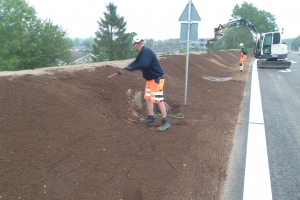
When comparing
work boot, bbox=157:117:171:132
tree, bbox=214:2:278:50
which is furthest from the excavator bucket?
tree, bbox=214:2:278:50

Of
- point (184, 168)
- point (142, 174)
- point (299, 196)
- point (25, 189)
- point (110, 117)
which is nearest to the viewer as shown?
point (25, 189)

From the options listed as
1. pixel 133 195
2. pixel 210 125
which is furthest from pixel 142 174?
pixel 210 125

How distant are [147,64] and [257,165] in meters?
2.55

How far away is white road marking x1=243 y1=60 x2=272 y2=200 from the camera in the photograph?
322cm

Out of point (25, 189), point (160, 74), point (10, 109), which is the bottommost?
point (25, 189)

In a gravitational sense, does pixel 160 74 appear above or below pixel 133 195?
above

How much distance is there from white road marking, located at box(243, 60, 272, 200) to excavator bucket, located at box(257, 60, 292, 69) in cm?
1383

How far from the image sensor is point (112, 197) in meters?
2.92

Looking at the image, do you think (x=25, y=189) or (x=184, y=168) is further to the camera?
(x=184, y=168)

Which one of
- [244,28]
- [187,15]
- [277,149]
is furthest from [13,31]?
[244,28]

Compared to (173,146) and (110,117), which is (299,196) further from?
(110,117)

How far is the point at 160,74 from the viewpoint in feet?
16.0

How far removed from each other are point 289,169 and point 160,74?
2.73 metres

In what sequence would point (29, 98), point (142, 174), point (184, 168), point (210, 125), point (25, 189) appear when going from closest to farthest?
point (25, 189) → point (142, 174) → point (184, 168) → point (29, 98) → point (210, 125)
